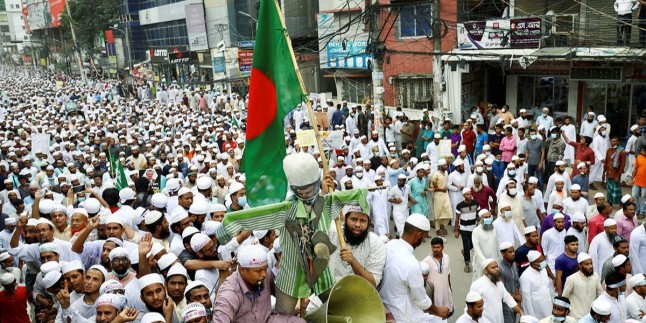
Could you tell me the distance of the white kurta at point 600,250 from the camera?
617 centimetres

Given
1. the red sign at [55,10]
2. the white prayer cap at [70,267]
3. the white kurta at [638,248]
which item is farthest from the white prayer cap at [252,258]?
the red sign at [55,10]

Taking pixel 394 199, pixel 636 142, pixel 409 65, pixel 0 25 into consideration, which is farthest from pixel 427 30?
pixel 0 25

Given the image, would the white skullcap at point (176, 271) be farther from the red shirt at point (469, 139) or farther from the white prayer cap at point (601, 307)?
the red shirt at point (469, 139)

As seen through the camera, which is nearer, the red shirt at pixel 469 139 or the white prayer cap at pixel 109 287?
the white prayer cap at pixel 109 287

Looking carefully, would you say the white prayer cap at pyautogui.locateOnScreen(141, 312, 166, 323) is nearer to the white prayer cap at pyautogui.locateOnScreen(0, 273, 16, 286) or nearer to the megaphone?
the megaphone

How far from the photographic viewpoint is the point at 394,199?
29.1ft

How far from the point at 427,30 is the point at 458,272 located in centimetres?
1186

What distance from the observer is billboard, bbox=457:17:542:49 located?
13.8 meters

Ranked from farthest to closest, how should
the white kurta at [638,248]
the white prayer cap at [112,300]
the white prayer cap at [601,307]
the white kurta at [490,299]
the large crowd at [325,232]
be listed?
the white kurta at [638,248] < the white kurta at [490,299] < the white prayer cap at [601,307] < the white prayer cap at [112,300] < the large crowd at [325,232]

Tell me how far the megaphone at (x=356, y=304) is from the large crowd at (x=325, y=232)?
0.25ft

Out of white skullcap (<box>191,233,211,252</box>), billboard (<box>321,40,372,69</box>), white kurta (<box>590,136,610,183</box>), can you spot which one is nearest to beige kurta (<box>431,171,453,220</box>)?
white kurta (<box>590,136,610,183</box>)

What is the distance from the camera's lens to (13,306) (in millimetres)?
5305

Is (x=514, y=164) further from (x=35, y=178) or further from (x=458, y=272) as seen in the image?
(x=35, y=178)

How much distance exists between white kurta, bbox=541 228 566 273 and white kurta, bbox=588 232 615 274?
315 mm
